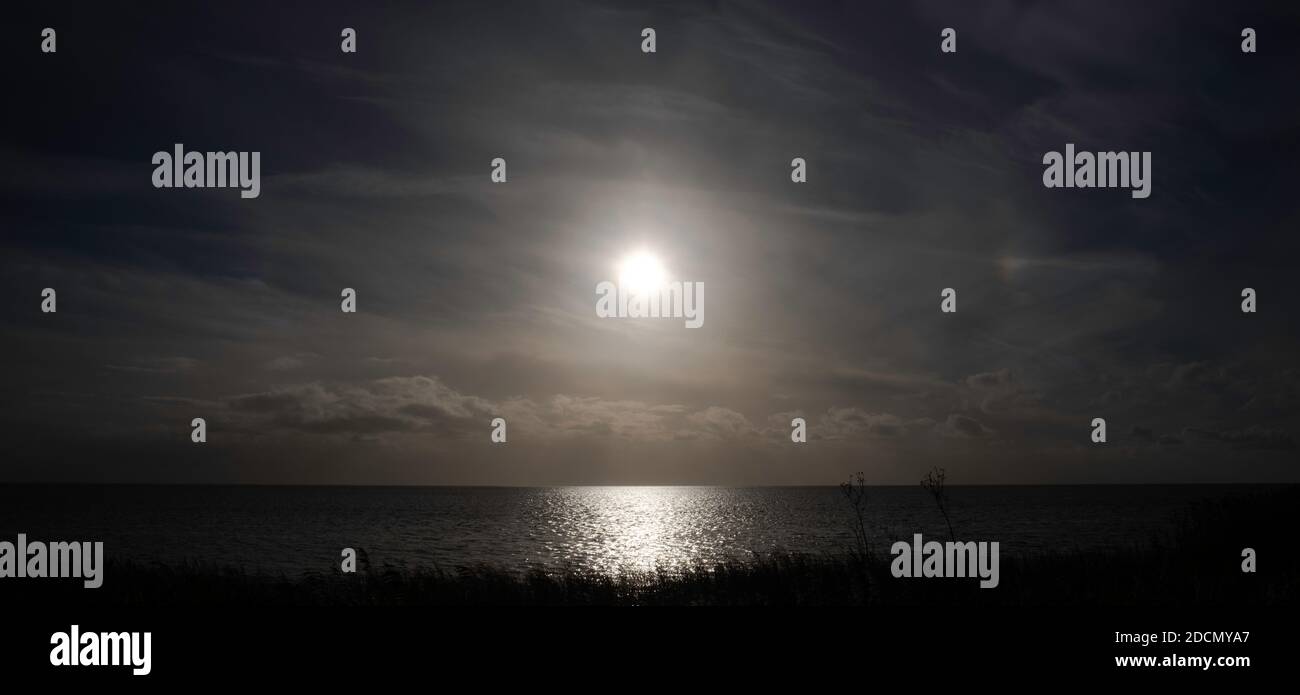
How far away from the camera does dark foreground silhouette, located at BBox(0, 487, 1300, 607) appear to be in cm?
1838

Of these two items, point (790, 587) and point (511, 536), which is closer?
point (790, 587)

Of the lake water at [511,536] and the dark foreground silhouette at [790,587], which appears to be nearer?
the dark foreground silhouette at [790,587]

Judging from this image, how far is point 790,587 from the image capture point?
2136 centimetres

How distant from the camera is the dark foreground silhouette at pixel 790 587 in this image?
18375 mm

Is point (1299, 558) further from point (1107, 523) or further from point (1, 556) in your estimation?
point (1107, 523)

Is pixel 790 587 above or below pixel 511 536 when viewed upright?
above

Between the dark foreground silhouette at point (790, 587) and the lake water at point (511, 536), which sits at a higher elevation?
the dark foreground silhouette at point (790, 587)

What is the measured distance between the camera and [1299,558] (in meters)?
23.9

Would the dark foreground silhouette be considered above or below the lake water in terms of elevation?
above
